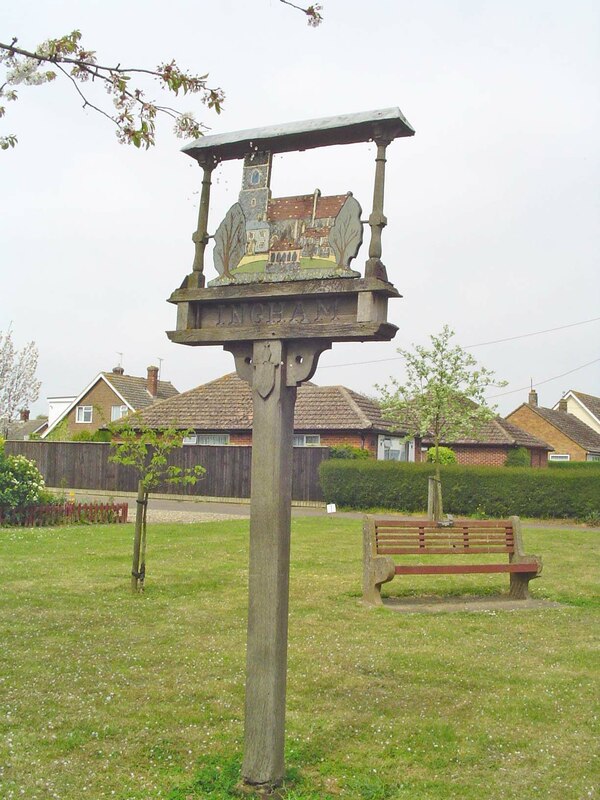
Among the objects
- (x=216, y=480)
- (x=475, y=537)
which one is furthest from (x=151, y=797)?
(x=216, y=480)

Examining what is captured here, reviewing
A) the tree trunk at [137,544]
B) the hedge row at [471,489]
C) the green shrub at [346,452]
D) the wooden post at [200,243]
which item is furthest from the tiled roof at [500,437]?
the wooden post at [200,243]

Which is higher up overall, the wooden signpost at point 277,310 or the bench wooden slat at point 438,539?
the wooden signpost at point 277,310

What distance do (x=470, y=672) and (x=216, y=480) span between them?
27.2 m

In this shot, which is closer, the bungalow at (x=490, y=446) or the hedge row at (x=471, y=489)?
the hedge row at (x=471, y=489)

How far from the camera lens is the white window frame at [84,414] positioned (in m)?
55.2

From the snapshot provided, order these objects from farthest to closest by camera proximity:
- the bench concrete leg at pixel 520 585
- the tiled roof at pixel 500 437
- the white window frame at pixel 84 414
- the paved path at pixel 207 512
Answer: the white window frame at pixel 84 414 < the tiled roof at pixel 500 437 < the paved path at pixel 207 512 < the bench concrete leg at pixel 520 585

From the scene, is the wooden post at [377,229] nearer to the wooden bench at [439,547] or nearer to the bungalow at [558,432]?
the wooden bench at [439,547]

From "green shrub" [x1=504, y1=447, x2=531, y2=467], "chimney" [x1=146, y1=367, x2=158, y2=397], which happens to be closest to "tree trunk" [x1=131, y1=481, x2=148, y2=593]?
"green shrub" [x1=504, y1=447, x2=531, y2=467]

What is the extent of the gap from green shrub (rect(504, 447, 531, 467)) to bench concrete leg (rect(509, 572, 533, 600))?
2626 cm

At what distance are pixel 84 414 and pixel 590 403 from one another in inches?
1481

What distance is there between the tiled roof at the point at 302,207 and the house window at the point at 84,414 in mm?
51659

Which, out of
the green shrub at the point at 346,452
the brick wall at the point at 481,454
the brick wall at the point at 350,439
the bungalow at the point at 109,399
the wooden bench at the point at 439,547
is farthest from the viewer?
the bungalow at the point at 109,399

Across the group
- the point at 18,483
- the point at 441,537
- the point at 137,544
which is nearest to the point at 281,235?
the point at 137,544

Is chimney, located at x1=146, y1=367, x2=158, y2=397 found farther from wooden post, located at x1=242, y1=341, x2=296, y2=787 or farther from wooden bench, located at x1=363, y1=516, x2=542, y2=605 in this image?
wooden post, located at x1=242, y1=341, x2=296, y2=787
